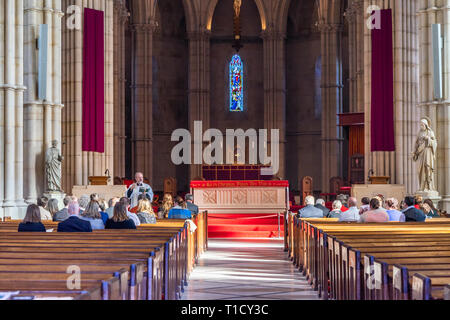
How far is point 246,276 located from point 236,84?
25.8 m

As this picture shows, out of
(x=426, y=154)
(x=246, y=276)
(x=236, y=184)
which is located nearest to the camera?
(x=246, y=276)

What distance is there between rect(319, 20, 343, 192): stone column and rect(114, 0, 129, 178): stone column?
9.15m

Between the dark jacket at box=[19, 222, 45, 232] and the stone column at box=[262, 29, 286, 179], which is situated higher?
the stone column at box=[262, 29, 286, 179]

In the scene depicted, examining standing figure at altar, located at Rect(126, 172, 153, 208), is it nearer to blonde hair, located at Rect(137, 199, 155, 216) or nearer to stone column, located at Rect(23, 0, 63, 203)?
blonde hair, located at Rect(137, 199, 155, 216)

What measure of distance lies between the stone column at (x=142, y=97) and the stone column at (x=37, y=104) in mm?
14409

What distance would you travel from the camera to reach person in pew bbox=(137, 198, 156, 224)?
1077 cm

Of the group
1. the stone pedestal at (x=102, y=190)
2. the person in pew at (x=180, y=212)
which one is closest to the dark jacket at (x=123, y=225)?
the person in pew at (x=180, y=212)

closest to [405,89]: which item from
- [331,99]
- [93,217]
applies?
[331,99]

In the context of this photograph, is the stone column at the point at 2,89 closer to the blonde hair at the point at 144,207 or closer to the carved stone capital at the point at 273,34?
the blonde hair at the point at 144,207

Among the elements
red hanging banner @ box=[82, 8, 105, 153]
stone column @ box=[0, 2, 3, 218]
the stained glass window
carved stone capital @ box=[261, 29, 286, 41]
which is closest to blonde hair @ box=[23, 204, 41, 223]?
stone column @ box=[0, 2, 3, 218]

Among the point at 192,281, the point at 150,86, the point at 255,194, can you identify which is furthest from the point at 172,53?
the point at 192,281

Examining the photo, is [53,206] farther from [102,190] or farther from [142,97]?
[142,97]

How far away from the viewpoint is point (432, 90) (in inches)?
653
